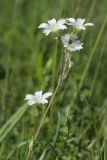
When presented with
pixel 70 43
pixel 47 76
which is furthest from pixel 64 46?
pixel 47 76

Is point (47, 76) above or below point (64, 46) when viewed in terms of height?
above

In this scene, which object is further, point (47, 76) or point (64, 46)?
point (47, 76)

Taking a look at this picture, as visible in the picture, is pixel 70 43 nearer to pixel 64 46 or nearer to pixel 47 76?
pixel 64 46

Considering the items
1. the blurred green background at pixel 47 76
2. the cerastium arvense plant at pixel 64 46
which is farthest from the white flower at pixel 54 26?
the blurred green background at pixel 47 76

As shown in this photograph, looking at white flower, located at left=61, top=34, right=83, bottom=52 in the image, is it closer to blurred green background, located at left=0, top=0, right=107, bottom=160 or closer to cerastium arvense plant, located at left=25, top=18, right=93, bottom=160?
cerastium arvense plant, located at left=25, top=18, right=93, bottom=160

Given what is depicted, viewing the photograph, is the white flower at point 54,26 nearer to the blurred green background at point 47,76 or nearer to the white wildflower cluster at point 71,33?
the white wildflower cluster at point 71,33

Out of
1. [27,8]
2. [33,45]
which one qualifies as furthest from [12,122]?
[27,8]

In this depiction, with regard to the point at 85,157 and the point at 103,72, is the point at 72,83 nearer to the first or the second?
the point at 103,72

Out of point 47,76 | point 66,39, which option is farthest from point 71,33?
point 47,76
